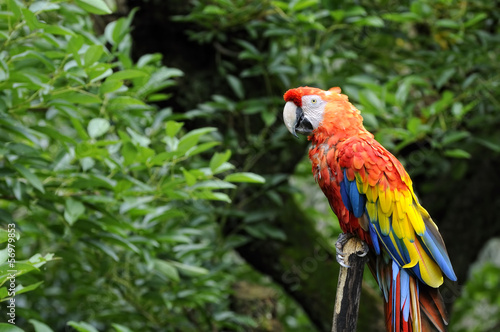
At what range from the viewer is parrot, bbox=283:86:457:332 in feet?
5.39

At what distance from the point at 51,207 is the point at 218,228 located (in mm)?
1201

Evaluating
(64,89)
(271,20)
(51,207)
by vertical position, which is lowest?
(51,207)

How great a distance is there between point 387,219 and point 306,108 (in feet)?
1.52

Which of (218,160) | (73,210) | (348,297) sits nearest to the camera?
(348,297)

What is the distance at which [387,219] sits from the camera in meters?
1.68

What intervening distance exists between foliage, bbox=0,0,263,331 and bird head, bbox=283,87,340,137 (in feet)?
0.81

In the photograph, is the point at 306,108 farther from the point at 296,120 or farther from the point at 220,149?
the point at 220,149

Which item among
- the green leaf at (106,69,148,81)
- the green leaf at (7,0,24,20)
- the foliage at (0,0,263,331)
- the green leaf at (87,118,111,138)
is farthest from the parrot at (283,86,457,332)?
the green leaf at (7,0,24,20)

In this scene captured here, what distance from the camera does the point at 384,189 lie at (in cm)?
169

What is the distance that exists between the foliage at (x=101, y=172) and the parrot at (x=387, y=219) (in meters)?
0.32

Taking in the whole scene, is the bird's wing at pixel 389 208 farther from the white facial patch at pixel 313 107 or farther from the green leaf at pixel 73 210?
the green leaf at pixel 73 210

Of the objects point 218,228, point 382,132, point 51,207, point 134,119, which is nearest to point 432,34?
point 382,132

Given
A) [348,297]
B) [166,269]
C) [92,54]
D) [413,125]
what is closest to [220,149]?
[166,269]

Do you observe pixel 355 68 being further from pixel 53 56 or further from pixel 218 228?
pixel 53 56
